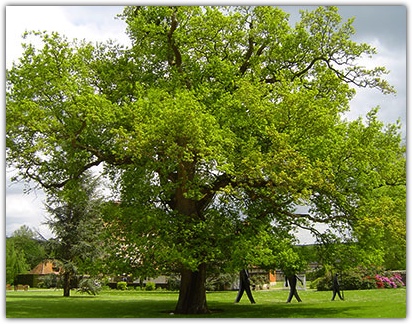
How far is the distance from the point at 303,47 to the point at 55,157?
9060 mm

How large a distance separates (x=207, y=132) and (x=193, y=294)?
563 cm

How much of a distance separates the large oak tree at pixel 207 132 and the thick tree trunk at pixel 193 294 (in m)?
0.04

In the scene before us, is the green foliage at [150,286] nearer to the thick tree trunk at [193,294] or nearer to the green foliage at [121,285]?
the green foliage at [121,285]

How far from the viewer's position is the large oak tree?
14055 mm

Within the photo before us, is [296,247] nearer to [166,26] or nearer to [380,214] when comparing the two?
[380,214]

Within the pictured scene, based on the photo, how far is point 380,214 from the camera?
14.5m

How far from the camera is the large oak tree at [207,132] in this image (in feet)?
46.1

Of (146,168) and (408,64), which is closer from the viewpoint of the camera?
(408,64)

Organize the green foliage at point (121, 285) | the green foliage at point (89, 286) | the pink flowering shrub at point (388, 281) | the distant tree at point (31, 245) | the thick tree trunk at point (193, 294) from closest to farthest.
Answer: the thick tree trunk at point (193, 294) → the distant tree at point (31, 245) → the pink flowering shrub at point (388, 281) → the green foliage at point (89, 286) → the green foliage at point (121, 285)

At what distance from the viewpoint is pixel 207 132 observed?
45.9 feet

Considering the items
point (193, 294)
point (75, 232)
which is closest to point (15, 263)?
point (75, 232)

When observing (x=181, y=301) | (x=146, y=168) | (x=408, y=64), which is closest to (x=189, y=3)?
(x=146, y=168)

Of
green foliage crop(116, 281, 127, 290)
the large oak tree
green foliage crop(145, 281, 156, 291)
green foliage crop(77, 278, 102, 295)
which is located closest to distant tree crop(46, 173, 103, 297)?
green foliage crop(77, 278, 102, 295)

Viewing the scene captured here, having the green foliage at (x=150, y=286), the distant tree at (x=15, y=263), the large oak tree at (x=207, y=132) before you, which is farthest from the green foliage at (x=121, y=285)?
the large oak tree at (x=207, y=132)
